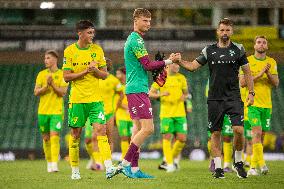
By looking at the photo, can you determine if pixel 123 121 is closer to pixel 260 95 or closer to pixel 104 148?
pixel 260 95

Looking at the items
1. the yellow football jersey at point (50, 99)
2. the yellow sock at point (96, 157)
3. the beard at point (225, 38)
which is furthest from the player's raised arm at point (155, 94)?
the beard at point (225, 38)

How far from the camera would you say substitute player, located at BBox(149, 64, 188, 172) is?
15.9 meters

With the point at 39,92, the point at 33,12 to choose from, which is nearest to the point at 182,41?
the point at 33,12

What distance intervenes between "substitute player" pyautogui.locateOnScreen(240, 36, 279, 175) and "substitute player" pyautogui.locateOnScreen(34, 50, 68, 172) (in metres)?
3.72

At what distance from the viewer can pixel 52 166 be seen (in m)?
14.6

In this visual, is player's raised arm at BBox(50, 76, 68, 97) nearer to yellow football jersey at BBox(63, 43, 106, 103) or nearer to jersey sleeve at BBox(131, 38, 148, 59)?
yellow football jersey at BBox(63, 43, 106, 103)

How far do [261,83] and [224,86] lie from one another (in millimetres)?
2690

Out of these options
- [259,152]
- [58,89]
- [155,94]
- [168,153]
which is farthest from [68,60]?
[155,94]

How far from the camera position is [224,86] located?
11.3 metres

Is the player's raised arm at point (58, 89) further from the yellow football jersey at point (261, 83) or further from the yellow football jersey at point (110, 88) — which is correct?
the yellow football jersey at point (261, 83)

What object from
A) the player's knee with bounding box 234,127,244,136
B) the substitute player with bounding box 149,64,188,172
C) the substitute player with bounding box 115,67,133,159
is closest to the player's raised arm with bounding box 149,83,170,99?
the substitute player with bounding box 149,64,188,172

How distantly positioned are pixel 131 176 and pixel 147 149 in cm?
1431

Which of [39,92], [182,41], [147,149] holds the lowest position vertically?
[147,149]

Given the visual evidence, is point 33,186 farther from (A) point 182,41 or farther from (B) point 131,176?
(A) point 182,41
